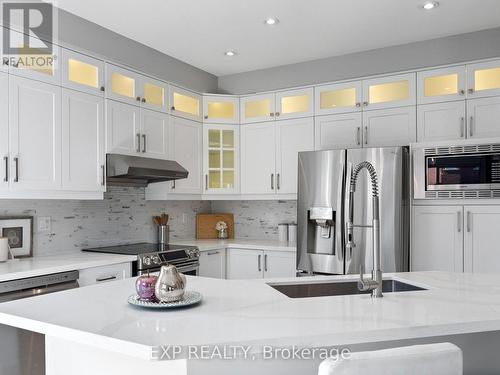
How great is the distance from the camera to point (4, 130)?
9.39 ft

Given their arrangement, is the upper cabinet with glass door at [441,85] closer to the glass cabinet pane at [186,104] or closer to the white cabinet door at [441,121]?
the white cabinet door at [441,121]

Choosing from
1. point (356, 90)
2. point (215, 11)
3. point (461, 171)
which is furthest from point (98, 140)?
point (461, 171)

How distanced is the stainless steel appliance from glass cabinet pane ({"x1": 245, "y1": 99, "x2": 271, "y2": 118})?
1.68 m

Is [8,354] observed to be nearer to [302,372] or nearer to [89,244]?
[89,244]

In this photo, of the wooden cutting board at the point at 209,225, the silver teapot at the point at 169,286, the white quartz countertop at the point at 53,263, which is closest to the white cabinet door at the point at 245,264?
the wooden cutting board at the point at 209,225

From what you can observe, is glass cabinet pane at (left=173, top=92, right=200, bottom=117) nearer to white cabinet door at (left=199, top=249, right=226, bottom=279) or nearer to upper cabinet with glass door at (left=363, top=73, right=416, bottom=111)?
white cabinet door at (left=199, top=249, right=226, bottom=279)

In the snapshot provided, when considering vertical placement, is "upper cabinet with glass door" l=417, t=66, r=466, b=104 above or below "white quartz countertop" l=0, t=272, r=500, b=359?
above

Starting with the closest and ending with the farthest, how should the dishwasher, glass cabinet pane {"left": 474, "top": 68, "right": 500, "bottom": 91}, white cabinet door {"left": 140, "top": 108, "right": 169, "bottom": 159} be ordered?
the dishwasher
glass cabinet pane {"left": 474, "top": 68, "right": 500, "bottom": 91}
white cabinet door {"left": 140, "top": 108, "right": 169, "bottom": 159}

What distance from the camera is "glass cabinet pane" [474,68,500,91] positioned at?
12.2 ft

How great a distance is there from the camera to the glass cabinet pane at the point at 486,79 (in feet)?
12.2

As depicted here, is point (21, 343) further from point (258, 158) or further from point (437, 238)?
point (437, 238)

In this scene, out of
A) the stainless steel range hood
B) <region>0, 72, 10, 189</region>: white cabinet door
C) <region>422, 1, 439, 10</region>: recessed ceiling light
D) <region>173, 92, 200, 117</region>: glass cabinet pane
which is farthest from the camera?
<region>173, 92, 200, 117</region>: glass cabinet pane

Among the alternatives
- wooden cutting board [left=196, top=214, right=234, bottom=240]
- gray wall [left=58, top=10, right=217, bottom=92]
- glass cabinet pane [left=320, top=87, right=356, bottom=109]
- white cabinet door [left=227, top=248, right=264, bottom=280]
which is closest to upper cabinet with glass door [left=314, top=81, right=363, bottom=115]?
glass cabinet pane [left=320, top=87, right=356, bottom=109]

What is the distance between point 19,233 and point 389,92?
3403mm
